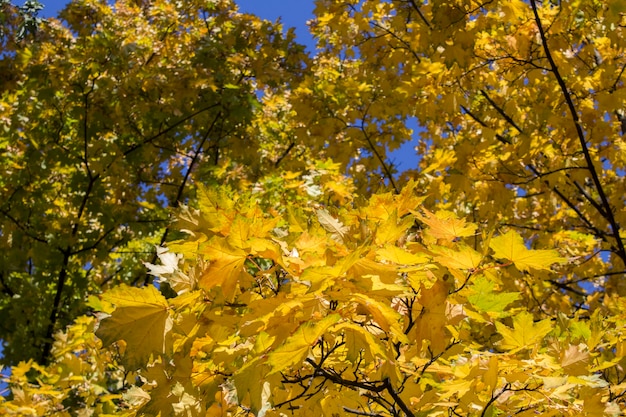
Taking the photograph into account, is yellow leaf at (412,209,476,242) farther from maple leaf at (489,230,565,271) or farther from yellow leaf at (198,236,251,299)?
yellow leaf at (198,236,251,299)

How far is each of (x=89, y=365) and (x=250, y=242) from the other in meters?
3.90

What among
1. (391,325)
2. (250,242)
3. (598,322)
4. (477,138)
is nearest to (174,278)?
(250,242)

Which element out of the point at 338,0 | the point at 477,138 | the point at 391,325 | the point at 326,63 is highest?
the point at 326,63

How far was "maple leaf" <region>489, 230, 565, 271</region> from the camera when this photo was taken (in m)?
1.31

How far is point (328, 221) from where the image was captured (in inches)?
60.2

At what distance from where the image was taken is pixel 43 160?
5914 mm

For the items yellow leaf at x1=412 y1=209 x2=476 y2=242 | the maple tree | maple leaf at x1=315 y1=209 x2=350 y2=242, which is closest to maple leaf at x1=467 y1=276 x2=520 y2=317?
the maple tree

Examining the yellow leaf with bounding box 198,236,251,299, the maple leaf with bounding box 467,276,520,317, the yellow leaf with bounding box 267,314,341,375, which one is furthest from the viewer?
the maple leaf with bounding box 467,276,520,317

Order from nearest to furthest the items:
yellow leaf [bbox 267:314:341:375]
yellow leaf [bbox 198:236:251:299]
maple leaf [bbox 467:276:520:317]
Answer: yellow leaf [bbox 267:314:341:375] → yellow leaf [bbox 198:236:251:299] → maple leaf [bbox 467:276:520:317]

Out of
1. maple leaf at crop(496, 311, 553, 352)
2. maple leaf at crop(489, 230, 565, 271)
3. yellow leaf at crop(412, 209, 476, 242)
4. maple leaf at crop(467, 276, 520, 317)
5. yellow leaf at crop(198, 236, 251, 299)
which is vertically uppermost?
yellow leaf at crop(412, 209, 476, 242)

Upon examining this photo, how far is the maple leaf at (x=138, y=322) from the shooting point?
126 centimetres

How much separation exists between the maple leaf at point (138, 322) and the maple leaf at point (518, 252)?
87 centimetres

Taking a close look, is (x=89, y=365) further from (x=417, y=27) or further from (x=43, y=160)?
(x=417, y=27)

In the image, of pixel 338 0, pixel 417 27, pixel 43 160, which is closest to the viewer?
pixel 417 27
